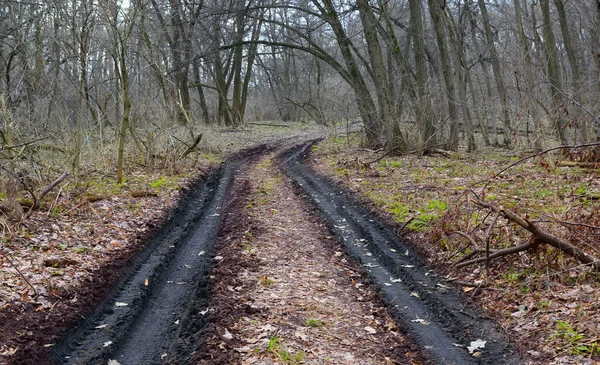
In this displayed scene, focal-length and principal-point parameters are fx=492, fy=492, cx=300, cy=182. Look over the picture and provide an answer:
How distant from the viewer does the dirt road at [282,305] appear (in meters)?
4.84

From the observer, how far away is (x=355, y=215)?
32.7 feet

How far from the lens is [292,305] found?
5.77m

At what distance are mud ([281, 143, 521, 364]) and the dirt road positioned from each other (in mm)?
16

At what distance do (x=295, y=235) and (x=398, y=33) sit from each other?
26.2 m

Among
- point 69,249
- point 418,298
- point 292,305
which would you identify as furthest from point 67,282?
point 418,298

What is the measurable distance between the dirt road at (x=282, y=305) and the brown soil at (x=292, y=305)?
1cm

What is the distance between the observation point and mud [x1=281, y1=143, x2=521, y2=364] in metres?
4.90

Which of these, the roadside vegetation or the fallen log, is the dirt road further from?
the fallen log

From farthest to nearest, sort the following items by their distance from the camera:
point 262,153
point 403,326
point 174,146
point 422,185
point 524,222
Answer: point 262,153 → point 174,146 → point 422,185 → point 524,222 → point 403,326

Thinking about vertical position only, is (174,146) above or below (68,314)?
above

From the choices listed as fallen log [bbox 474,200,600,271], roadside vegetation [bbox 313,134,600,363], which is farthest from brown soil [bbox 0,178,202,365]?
fallen log [bbox 474,200,600,271]

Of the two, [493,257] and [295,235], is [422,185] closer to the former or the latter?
[295,235]

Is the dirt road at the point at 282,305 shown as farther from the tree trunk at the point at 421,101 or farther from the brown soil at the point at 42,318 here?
the tree trunk at the point at 421,101

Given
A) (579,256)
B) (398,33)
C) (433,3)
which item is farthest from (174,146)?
(398,33)
